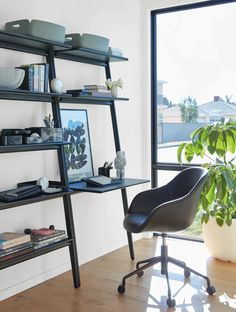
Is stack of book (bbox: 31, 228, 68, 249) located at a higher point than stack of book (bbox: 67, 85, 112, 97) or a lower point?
lower

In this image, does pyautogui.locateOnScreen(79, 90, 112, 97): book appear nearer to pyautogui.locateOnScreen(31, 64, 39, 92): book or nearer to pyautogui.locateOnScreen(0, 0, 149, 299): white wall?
pyautogui.locateOnScreen(0, 0, 149, 299): white wall

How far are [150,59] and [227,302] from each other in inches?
109

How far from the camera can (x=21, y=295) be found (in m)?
3.18

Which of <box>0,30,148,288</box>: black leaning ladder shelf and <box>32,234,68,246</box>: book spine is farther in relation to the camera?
<box>32,234,68,246</box>: book spine

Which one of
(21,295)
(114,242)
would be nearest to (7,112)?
(21,295)

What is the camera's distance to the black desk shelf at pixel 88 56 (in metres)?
3.46

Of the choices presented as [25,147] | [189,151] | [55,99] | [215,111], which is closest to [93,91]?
[55,99]

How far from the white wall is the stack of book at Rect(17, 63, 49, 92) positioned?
8.7 inches

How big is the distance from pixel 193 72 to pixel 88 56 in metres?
1.33

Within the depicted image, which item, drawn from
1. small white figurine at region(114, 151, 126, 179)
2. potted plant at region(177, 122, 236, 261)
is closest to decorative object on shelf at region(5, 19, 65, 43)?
small white figurine at region(114, 151, 126, 179)

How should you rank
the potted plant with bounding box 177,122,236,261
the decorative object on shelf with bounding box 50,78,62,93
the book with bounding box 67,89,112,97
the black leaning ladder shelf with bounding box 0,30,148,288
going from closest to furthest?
the black leaning ladder shelf with bounding box 0,30,148,288 → the decorative object on shelf with bounding box 50,78,62,93 → the book with bounding box 67,89,112,97 → the potted plant with bounding box 177,122,236,261

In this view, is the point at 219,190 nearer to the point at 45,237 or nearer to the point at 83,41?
the point at 45,237

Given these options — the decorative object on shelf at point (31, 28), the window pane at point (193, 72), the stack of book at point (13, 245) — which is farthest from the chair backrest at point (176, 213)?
the decorative object on shelf at point (31, 28)

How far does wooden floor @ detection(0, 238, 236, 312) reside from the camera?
2.97 metres
